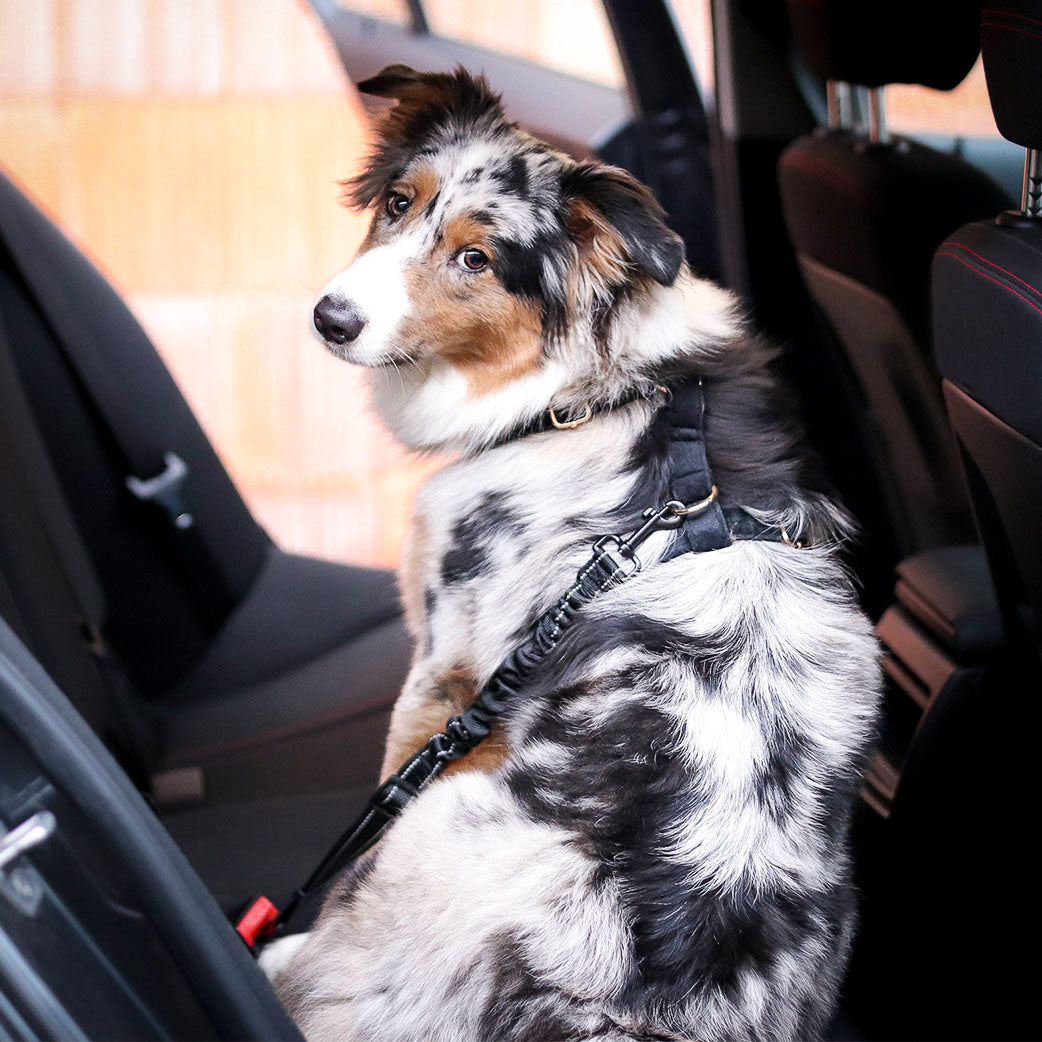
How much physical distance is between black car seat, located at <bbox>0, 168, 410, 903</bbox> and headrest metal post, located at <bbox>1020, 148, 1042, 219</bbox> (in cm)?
143

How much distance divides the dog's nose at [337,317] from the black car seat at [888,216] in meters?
1.19

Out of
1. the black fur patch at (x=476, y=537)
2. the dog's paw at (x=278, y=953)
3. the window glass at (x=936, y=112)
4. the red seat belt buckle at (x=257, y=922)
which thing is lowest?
the red seat belt buckle at (x=257, y=922)

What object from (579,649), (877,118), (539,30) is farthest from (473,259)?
(539,30)

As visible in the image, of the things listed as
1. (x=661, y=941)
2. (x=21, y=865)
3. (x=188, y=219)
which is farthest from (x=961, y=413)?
(x=188, y=219)

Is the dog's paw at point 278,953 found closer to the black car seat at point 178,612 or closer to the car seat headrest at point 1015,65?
the black car seat at point 178,612

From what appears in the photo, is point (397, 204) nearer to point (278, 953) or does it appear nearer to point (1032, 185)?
point (1032, 185)

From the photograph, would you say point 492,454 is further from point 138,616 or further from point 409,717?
point 138,616

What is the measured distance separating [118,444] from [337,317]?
0.84 metres

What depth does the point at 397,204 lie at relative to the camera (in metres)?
1.74

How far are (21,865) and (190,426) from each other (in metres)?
1.59

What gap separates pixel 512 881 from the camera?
1.25 m

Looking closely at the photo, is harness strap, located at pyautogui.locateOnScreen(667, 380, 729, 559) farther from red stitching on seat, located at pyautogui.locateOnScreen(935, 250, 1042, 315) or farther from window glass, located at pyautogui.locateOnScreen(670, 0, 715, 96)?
window glass, located at pyautogui.locateOnScreen(670, 0, 715, 96)

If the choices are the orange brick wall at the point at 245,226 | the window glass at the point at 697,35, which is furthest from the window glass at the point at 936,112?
the orange brick wall at the point at 245,226

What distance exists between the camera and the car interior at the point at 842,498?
5.17 feet
